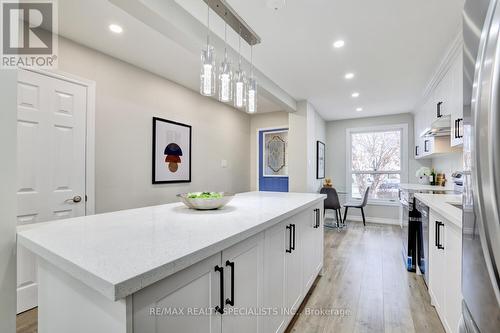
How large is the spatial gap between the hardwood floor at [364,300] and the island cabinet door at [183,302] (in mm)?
1168

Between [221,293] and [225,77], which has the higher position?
[225,77]

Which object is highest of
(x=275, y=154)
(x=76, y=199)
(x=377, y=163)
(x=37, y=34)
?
(x=37, y=34)

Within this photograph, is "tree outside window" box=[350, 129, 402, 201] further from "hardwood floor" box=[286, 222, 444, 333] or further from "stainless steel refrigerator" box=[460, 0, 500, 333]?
"stainless steel refrigerator" box=[460, 0, 500, 333]

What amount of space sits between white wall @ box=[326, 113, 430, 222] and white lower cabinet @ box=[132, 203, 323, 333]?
4.14 metres

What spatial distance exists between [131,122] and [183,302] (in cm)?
254

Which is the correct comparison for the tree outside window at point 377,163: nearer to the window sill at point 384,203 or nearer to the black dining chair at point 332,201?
the window sill at point 384,203

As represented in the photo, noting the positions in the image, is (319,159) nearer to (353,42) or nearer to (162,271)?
(353,42)

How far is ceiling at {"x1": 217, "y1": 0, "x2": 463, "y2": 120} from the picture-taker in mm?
1898

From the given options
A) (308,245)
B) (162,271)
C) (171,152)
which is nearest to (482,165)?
(162,271)

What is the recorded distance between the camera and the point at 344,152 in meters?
5.86

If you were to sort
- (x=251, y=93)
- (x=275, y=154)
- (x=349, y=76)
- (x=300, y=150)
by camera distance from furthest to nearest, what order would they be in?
(x=275, y=154) → (x=300, y=150) → (x=349, y=76) → (x=251, y=93)

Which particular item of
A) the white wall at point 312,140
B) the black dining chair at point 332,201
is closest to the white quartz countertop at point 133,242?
the white wall at point 312,140

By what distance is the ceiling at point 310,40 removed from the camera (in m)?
1.89

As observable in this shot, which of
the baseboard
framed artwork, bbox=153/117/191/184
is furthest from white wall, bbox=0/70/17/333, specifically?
the baseboard
